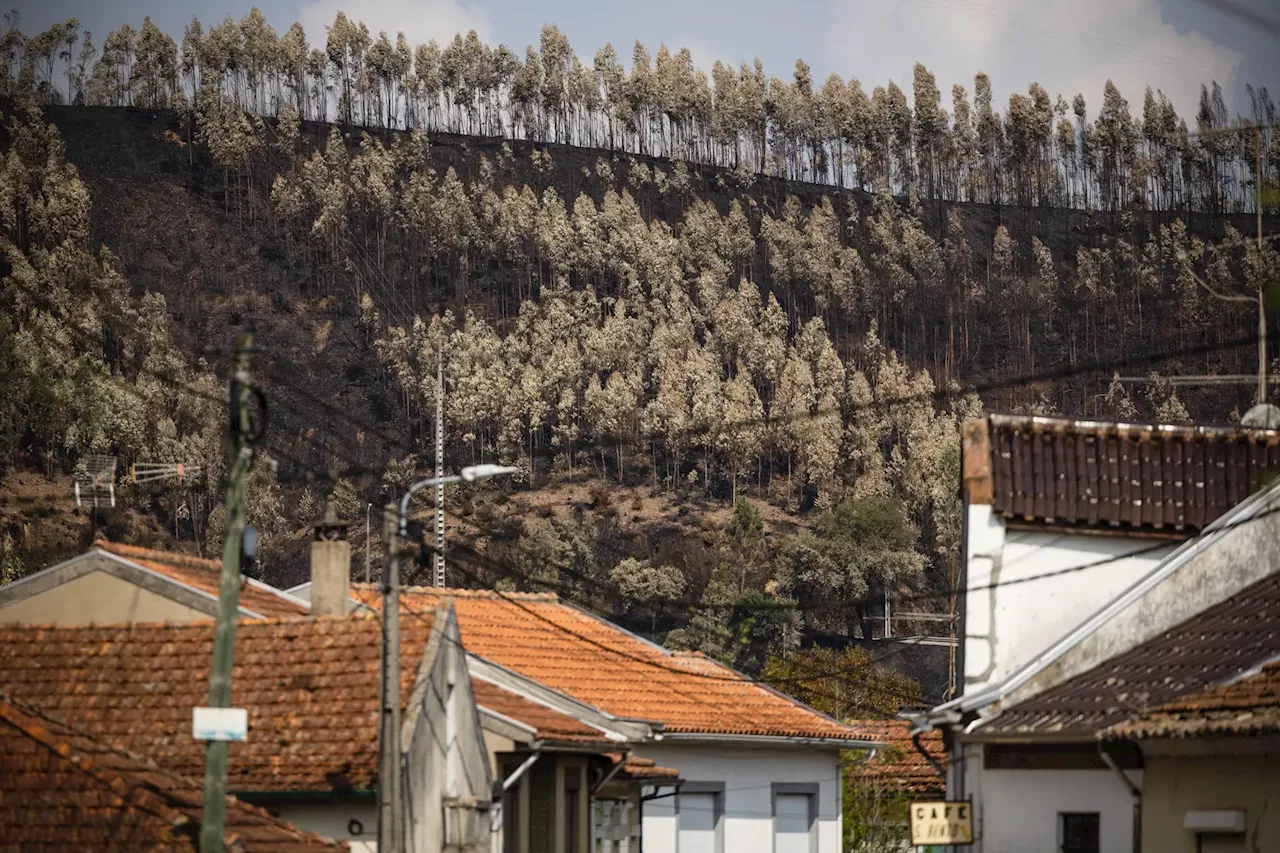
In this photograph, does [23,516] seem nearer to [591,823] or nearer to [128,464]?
[128,464]

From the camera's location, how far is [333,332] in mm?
190875

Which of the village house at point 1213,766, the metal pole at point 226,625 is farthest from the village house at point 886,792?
the metal pole at point 226,625

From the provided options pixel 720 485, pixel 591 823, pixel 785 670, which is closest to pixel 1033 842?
pixel 591 823

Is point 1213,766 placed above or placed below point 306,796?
above

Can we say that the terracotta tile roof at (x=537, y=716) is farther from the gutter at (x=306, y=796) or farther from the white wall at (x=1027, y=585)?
Result: the white wall at (x=1027, y=585)

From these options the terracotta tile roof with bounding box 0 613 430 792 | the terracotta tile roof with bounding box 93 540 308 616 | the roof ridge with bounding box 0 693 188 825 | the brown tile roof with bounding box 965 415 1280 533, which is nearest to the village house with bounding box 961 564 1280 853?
the brown tile roof with bounding box 965 415 1280 533

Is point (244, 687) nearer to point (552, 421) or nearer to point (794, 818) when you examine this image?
point (794, 818)

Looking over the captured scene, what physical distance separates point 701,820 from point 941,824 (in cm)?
1049

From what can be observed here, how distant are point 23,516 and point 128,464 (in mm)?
19324

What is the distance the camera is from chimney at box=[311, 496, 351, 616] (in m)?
25.0

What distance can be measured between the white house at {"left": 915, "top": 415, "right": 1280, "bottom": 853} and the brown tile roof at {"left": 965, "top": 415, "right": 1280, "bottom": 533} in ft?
0.06

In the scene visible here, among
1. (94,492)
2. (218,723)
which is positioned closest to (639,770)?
(218,723)

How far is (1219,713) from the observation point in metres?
20.2

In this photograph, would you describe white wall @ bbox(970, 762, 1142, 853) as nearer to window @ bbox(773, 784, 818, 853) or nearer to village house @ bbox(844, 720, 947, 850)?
village house @ bbox(844, 720, 947, 850)
